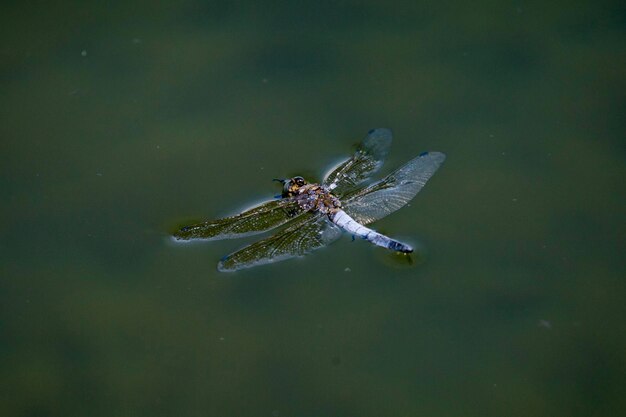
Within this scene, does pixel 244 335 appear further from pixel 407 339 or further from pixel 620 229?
pixel 620 229

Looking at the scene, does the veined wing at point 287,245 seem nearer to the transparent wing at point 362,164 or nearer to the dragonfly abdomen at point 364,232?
the dragonfly abdomen at point 364,232

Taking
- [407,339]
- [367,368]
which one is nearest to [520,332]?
[407,339]

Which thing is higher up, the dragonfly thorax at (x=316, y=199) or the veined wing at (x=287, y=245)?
the dragonfly thorax at (x=316, y=199)

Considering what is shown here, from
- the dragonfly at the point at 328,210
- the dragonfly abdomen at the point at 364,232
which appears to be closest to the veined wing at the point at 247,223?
the dragonfly at the point at 328,210

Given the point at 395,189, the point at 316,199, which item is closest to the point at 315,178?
the point at 316,199

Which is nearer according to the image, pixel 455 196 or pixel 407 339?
pixel 407 339

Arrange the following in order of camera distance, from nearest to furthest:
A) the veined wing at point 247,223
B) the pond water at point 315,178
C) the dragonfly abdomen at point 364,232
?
1. the pond water at point 315,178
2. the dragonfly abdomen at point 364,232
3. the veined wing at point 247,223

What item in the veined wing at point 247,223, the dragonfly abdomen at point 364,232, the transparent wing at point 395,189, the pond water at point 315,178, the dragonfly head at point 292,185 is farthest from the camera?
the dragonfly head at point 292,185
